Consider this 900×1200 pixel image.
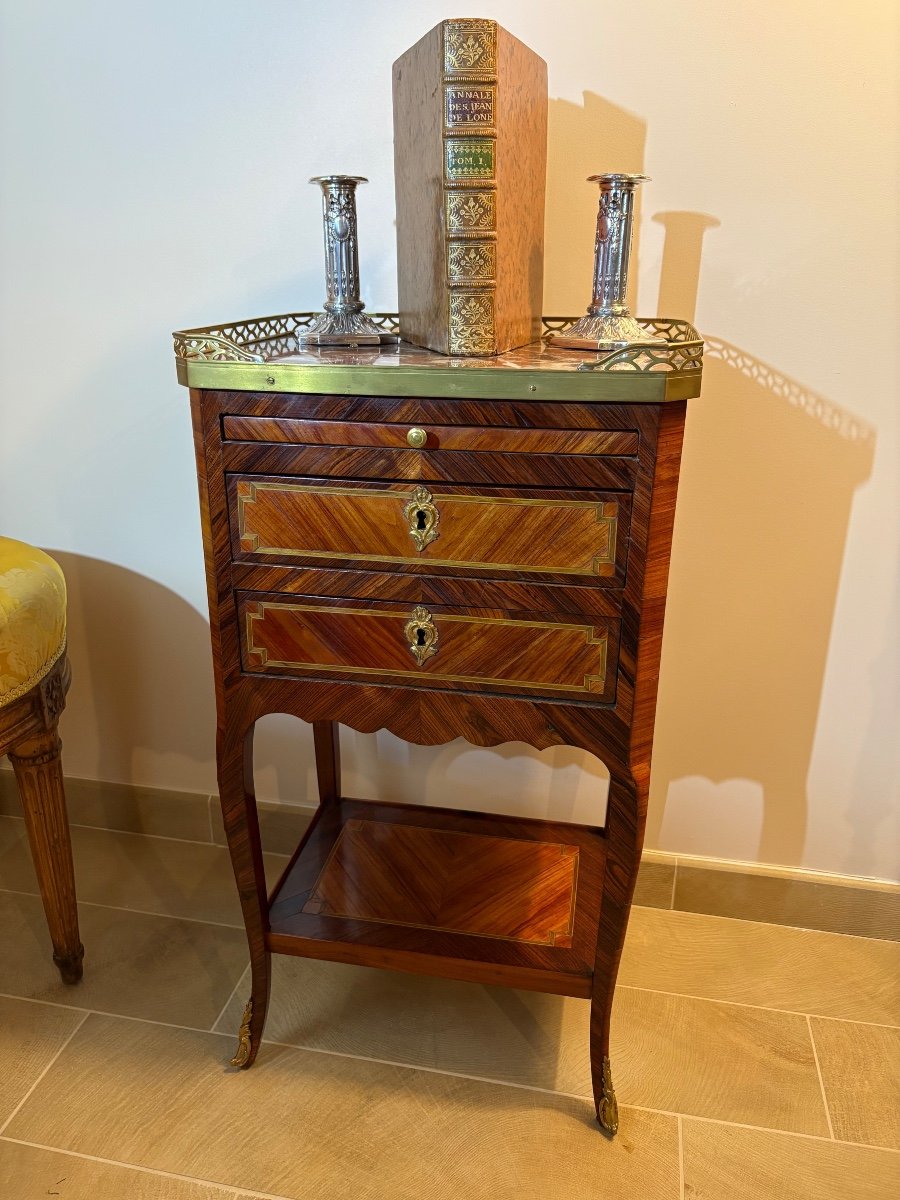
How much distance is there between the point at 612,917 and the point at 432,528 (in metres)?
0.55

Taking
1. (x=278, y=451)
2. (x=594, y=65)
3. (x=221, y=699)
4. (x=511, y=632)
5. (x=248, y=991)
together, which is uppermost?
(x=594, y=65)

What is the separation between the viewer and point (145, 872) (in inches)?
68.9

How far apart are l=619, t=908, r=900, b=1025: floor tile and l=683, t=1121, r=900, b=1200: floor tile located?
0.80 ft

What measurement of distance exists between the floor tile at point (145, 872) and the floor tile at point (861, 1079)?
38.9 inches

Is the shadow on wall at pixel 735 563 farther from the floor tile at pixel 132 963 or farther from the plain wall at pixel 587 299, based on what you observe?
the floor tile at pixel 132 963

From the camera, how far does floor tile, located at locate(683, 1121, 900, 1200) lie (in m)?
1.16

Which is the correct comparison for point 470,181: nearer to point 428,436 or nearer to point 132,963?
point 428,436

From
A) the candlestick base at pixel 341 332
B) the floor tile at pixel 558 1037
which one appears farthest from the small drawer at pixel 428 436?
the floor tile at pixel 558 1037

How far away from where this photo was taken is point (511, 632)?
1.03 meters

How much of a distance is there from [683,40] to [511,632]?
855mm

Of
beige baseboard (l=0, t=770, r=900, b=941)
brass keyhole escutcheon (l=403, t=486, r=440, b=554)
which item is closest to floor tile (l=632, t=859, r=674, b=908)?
beige baseboard (l=0, t=770, r=900, b=941)

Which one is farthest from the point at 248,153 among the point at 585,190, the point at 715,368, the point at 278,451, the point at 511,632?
the point at 511,632

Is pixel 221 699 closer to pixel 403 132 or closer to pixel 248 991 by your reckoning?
pixel 248 991

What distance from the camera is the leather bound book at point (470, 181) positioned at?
A: 3.24 ft
